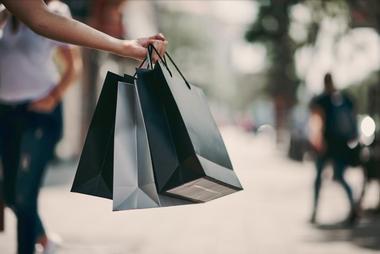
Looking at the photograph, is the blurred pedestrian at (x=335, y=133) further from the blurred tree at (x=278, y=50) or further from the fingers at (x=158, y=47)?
the fingers at (x=158, y=47)

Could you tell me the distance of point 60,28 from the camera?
2.53 metres

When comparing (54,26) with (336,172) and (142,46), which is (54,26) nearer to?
(142,46)

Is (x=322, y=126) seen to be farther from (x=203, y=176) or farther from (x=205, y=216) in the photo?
(x=203, y=176)

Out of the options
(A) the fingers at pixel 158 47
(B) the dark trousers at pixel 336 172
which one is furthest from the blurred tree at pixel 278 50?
(A) the fingers at pixel 158 47

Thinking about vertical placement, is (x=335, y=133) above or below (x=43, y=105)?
above

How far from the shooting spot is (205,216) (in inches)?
320

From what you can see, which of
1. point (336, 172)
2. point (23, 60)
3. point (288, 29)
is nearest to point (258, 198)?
point (336, 172)

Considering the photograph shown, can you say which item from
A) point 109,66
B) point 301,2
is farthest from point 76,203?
point 109,66

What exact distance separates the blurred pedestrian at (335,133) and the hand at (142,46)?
18.0 ft

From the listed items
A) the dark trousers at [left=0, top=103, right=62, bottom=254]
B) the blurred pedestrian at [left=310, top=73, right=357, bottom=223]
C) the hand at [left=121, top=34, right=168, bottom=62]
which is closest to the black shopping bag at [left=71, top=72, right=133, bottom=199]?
the hand at [left=121, top=34, right=168, bottom=62]

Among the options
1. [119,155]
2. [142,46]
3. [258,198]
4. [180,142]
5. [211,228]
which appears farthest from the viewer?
[258,198]

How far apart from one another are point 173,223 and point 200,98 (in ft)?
15.2

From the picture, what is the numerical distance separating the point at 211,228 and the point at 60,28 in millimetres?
4696

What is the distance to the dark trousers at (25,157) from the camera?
12.2 ft
